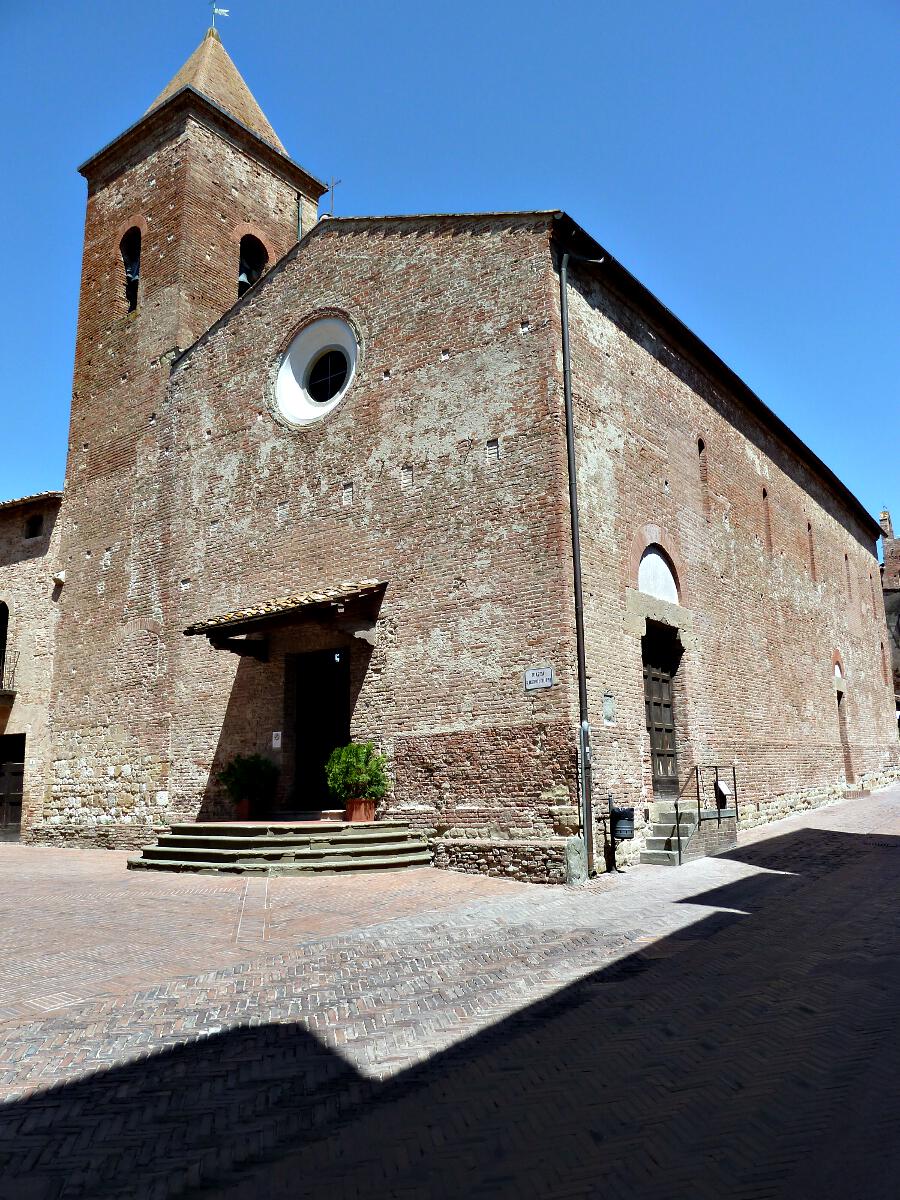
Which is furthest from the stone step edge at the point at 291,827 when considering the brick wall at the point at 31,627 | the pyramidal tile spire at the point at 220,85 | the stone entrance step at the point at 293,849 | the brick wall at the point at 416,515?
the pyramidal tile spire at the point at 220,85

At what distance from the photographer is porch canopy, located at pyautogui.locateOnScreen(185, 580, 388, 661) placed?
12.1 metres

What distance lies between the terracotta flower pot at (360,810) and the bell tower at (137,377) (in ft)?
15.5

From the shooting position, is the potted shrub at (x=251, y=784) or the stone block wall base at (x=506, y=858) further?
the potted shrub at (x=251, y=784)

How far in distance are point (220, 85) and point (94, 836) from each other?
56.0 ft

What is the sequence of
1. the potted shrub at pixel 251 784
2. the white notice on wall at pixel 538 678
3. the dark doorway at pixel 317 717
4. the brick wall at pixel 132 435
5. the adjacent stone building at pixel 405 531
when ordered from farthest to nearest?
1. the brick wall at pixel 132 435
2. the dark doorway at pixel 317 717
3. the potted shrub at pixel 251 784
4. the adjacent stone building at pixel 405 531
5. the white notice on wall at pixel 538 678

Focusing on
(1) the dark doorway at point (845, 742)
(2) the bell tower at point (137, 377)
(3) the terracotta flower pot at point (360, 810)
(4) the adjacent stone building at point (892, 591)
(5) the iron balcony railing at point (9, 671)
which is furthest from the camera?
(4) the adjacent stone building at point (892, 591)

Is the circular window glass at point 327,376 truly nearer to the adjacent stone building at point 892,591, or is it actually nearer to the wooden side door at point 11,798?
the wooden side door at point 11,798

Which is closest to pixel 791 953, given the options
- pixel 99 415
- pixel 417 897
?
pixel 417 897

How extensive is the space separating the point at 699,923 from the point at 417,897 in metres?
2.97

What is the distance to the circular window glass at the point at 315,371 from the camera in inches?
563

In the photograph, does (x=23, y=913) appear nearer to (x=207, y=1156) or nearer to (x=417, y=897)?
(x=417, y=897)

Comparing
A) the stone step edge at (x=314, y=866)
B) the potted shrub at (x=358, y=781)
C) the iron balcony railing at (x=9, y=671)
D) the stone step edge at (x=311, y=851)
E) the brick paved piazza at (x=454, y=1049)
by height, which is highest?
the iron balcony railing at (x=9, y=671)

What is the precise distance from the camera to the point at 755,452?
58.4 feet

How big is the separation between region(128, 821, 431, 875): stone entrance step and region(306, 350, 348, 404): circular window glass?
281 inches
